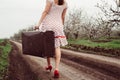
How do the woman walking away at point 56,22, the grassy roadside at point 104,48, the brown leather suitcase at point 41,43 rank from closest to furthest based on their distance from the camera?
1. the brown leather suitcase at point 41,43
2. the woman walking away at point 56,22
3. the grassy roadside at point 104,48

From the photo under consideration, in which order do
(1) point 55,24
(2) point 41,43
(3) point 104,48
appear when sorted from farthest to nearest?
(3) point 104,48
(1) point 55,24
(2) point 41,43

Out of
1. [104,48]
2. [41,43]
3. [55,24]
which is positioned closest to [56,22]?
[55,24]

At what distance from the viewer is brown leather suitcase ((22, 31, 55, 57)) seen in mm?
6324

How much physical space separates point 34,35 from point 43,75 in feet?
3.30

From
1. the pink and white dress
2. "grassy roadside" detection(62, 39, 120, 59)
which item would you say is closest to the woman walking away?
the pink and white dress

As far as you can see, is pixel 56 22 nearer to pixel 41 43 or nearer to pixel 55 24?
pixel 55 24

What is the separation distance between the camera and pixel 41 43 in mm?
6418

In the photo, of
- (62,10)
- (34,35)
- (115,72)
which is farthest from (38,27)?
(115,72)

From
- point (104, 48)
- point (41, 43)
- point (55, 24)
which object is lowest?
point (104, 48)

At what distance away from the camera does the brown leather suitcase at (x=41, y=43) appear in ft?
20.7

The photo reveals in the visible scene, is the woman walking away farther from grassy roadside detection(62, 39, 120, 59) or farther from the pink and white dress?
grassy roadside detection(62, 39, 120, 59)

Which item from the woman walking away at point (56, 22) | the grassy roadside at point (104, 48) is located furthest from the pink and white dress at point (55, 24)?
the grassy roadside at point (104, 48)

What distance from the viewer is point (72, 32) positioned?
49.4 meters

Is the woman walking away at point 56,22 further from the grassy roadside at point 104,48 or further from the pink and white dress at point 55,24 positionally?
the grassy roadside at point 104,48
